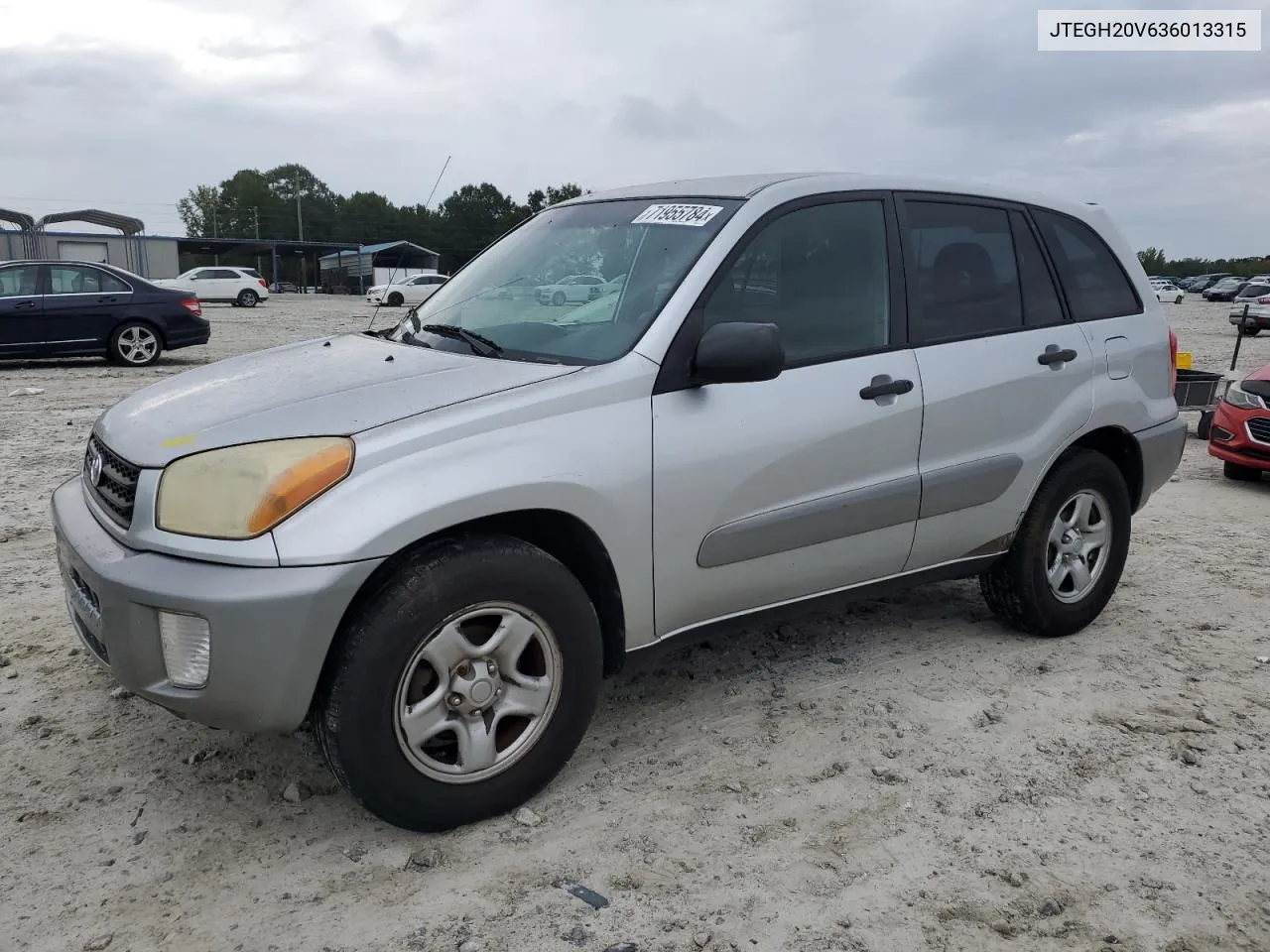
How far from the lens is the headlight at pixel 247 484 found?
100 inches

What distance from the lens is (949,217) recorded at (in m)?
3.98

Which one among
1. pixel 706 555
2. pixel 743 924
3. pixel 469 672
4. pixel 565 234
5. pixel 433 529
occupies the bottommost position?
pixel 743 924

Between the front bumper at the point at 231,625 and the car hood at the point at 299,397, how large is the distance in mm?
323

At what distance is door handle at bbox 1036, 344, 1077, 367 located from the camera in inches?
160

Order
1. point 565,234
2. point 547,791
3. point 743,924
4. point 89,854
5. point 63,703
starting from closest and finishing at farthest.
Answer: point 743,924 → point 89,854 → point 547,791 → point 63,703 → point 565,234

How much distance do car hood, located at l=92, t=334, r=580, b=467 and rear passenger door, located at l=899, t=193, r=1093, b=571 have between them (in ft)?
4.76

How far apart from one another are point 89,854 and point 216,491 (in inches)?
41.8

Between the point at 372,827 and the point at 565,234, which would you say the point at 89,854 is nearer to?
the point at 372,827

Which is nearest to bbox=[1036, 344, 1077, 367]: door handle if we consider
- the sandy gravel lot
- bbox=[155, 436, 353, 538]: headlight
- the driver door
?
the driver door

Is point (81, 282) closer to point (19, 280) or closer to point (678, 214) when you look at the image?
point (19, 280)

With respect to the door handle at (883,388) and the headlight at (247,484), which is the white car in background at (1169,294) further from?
the headlight at (247,484)

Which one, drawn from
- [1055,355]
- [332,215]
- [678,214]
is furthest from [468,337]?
[332,215]

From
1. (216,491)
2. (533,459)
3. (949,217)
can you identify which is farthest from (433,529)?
(949,217)

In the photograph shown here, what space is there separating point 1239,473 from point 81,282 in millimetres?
12761
